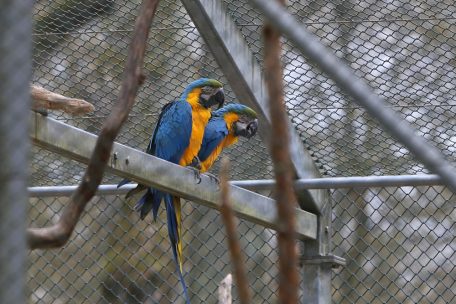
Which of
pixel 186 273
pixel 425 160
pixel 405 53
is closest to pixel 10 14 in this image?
pixel 425 160

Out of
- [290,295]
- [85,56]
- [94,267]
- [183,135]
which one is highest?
[290,295]

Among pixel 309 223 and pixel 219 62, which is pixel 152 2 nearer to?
pixel 219 62

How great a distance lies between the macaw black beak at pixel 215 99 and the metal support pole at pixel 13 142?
2317mm

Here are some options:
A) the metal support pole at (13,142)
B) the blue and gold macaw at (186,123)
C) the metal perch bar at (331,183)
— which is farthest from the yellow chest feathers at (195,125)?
the metal support pole at (13,142)

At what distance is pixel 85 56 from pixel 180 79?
0.42 meters

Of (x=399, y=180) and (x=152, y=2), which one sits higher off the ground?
(x=152, y=2)

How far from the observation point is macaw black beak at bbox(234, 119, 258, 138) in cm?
304

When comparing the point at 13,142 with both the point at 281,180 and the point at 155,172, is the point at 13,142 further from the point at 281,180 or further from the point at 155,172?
the point at 155,172

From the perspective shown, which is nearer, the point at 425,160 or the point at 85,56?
the point at 425,160

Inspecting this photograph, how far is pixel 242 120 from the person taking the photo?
10.1 feet

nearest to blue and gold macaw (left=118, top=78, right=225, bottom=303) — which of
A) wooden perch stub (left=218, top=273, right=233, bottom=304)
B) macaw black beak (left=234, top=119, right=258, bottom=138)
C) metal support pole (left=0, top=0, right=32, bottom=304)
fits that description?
macaw black beak (left=234, top=119, right=258, bottom=138)

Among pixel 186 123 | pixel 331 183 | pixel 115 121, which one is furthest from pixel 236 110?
pixel 115 121

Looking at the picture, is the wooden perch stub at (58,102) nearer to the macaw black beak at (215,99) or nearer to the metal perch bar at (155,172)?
the metal perch bar at (155,172)

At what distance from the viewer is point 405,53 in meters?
2.81
